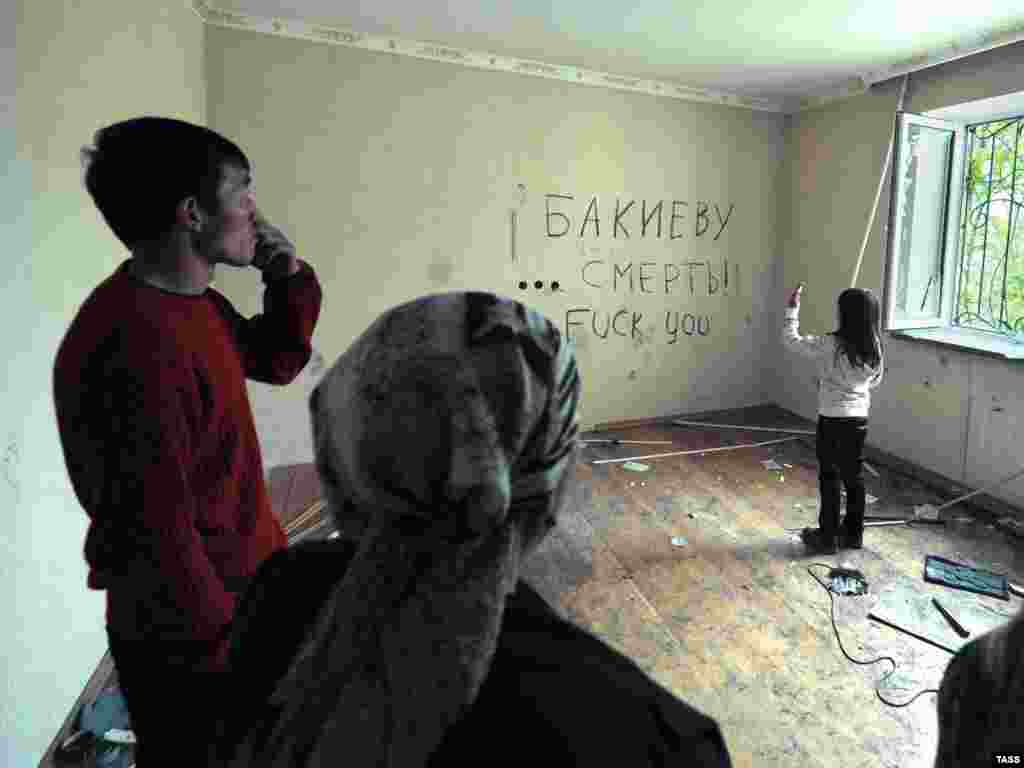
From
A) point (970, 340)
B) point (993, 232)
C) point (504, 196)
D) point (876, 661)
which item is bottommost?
point (876, 661)

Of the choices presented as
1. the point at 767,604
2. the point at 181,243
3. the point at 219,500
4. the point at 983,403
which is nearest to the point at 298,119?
the point at 181,243

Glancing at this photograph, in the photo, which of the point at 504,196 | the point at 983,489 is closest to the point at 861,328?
the point at 983,489

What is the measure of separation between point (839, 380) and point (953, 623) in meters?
1.00

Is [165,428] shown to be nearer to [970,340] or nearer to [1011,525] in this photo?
[1011,525]

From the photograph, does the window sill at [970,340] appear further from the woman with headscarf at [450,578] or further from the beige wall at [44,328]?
the beige wall at [44,328]

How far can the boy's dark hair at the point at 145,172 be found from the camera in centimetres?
98

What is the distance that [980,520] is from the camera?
3156mm

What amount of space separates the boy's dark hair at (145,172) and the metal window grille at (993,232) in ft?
13.6

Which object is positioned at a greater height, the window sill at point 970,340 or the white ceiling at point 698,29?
the white ceiling at point 698,29

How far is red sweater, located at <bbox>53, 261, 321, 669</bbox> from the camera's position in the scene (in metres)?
0.91

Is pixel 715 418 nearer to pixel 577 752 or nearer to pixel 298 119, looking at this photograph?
pixel 298 119

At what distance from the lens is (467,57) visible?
3.73 m

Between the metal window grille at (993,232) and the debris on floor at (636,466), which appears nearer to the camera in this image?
the metal window grille at (993,232)

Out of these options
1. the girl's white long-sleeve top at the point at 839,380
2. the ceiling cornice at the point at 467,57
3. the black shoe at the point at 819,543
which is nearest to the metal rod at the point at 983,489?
the black shoe at the point at 819,543
